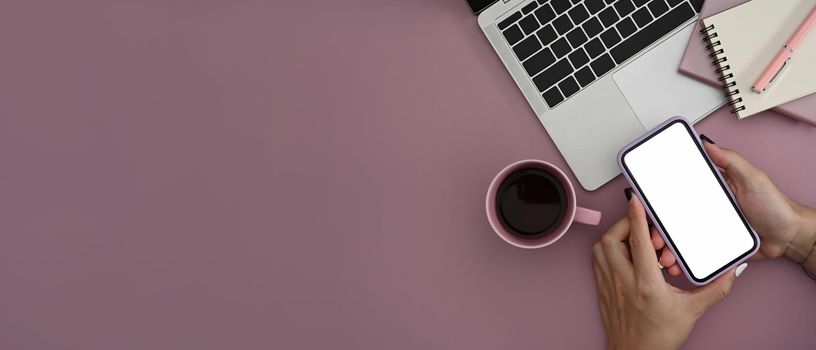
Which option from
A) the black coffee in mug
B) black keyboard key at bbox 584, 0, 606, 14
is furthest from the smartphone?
black keyboard key at bbox 584, 0, 606, 14

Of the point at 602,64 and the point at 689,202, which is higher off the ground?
the point at 602,64

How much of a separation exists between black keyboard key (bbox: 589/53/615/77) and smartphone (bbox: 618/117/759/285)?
0.12 m

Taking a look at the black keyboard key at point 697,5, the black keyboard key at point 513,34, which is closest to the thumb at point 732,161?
the black keyboard key at point 697,5

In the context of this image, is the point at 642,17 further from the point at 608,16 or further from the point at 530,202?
the point at 530,202

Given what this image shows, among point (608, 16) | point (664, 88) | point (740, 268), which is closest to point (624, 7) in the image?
point (608, 16)

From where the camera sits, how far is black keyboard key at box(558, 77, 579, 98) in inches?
33.9

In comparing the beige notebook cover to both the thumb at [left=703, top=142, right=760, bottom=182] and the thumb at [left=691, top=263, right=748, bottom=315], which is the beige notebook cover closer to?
the thumb at [left=703, top=142, right=760, bottom=182]

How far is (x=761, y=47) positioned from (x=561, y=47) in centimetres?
28

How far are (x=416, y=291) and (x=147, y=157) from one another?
50 cm

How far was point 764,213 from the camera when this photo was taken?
2.77 feet

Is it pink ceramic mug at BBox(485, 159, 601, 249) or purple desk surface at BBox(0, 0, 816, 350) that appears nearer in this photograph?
pink ceramic mug at BBox(485, 159, 601, 249)

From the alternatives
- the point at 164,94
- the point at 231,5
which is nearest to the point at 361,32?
the point at 231,5

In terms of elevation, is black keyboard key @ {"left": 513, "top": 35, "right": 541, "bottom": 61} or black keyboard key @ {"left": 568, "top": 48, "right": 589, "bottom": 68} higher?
black keyboard key @ {"left": 513, "top": 35, "right": 541, "bottom": 61}

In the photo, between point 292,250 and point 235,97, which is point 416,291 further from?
point 235,97
